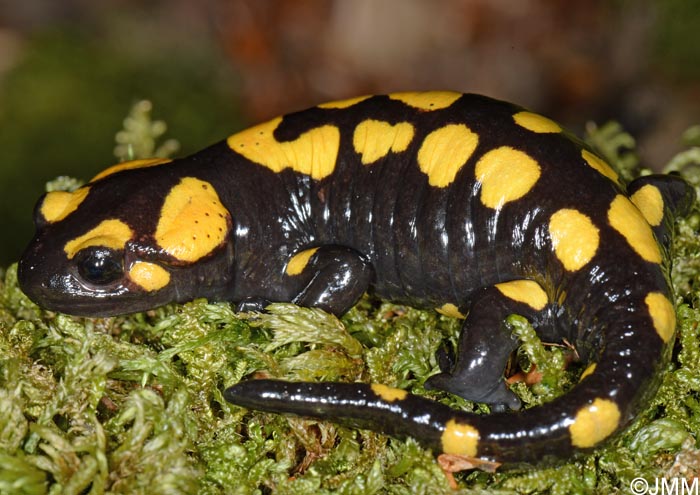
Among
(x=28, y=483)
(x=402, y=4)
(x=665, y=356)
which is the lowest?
(x=28, y=483)

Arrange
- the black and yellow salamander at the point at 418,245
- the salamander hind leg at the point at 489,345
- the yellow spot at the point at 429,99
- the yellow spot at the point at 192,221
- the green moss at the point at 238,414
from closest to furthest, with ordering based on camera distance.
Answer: the green moss at the point at 238,414, the black and yellow salamander at the point at 418,245, the salamander hind leg at the point at 489,345, the yellow spot at the point at 192,221, the yellow spot at the point at 429,99

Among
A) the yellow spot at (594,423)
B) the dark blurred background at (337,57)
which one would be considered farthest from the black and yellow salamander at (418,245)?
the dark blurred background at (337,57)

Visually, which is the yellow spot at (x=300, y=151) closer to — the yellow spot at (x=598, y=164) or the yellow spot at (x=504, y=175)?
the yellow spot at (x=504, y=175)

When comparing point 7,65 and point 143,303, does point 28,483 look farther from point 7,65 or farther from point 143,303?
point 7,65

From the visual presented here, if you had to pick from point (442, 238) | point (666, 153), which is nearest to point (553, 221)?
point (442, 238)

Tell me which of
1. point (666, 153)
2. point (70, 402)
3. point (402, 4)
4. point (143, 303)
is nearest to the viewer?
point (70, 402)

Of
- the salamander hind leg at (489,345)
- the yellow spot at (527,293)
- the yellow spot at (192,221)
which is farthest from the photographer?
the yellow spot at (192,221)

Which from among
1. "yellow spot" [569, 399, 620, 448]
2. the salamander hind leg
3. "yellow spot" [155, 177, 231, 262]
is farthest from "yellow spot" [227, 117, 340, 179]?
"yellow spot" [569, 399, 620, 448]

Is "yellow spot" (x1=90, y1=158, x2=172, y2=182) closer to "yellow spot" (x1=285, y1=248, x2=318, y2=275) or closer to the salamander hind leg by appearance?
"yellow spot" (x1=285, y1=248, x2=318, y2=275)
